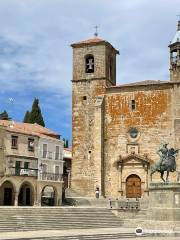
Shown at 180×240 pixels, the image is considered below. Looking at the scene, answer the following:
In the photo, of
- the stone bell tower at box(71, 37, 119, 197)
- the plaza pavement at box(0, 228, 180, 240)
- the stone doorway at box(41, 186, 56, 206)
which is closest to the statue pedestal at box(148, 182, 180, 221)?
the plaza pavement at box(0, 228, 180, 240)

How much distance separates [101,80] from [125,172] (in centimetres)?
919

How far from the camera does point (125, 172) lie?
156 ft

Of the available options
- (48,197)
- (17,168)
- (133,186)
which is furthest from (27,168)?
(133,186)

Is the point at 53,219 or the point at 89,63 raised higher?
the point at 89,63

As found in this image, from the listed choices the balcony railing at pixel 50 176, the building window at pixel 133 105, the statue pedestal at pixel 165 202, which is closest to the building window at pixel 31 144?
the balcony railing at pixel 50 176

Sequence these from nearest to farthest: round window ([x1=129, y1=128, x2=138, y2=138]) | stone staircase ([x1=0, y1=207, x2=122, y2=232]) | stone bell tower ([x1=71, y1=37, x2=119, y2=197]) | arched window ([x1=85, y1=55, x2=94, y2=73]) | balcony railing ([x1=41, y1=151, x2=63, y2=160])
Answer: stone staircase ([x1=0, y1=207, x2=122, y2=232]), round window ([x1=129, y1=128, x2=138, y2=138]), stone bell tower ([x1=71, y1=37, x2=119, y2=197]), balcony railing ([x1=41, y1=151, x2=63, y2=160]), arched window ([x1=85, y1=55, x2=94, y2=73])

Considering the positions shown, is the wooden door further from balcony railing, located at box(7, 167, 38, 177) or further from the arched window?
the arched window

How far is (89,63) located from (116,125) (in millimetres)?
7082

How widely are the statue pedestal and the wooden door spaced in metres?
15.9

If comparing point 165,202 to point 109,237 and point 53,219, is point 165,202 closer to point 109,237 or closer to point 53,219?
point 109,237

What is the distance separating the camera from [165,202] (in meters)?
30.5

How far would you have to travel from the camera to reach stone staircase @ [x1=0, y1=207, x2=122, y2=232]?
3098cm

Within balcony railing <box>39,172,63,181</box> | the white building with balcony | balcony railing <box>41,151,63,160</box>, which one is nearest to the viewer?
the white building with balcony

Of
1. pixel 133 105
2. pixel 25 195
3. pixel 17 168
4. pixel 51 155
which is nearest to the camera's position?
pixel 17 168
